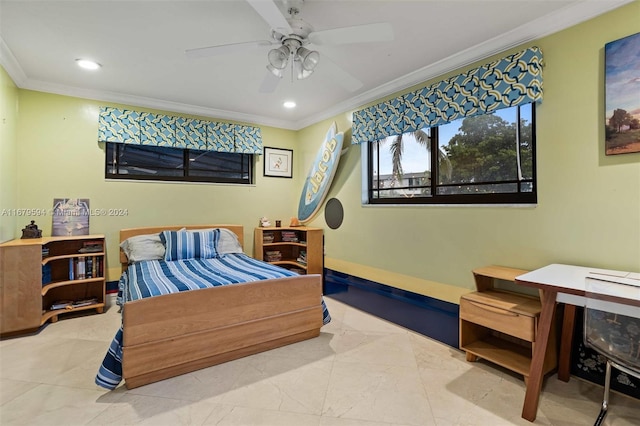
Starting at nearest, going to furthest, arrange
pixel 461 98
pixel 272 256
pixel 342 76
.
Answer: pixel 342 76 < pixel 461 98 < pixel 272 256

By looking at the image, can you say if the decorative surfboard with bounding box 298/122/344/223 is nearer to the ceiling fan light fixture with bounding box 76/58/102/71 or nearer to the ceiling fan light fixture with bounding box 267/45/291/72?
the ceiling fan light fixture with bounding box 267/45/291/72

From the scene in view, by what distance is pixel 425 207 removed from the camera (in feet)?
9.99

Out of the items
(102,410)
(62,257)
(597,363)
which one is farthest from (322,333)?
(62,257)

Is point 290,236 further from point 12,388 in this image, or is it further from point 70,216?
point 12,388

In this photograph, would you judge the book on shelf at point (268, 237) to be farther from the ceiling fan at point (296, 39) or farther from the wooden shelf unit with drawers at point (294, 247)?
the ceiling fan at point (296, 39)

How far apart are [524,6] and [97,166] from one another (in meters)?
4.38

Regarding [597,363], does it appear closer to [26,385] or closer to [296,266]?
[296,266]

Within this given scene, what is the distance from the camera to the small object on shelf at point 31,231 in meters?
3.05

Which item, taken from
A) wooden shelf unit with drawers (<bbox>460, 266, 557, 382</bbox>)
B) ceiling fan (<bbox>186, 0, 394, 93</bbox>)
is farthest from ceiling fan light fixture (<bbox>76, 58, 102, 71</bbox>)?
wooden shelf unit with drawers (<bbox>460, 266, 557, 382</bbox>)

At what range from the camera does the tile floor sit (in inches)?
68.4

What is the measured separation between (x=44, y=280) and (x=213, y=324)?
6.98 ft

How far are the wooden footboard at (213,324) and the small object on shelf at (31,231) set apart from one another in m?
2.00

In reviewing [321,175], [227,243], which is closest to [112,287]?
[227,243]

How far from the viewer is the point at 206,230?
157 inches
